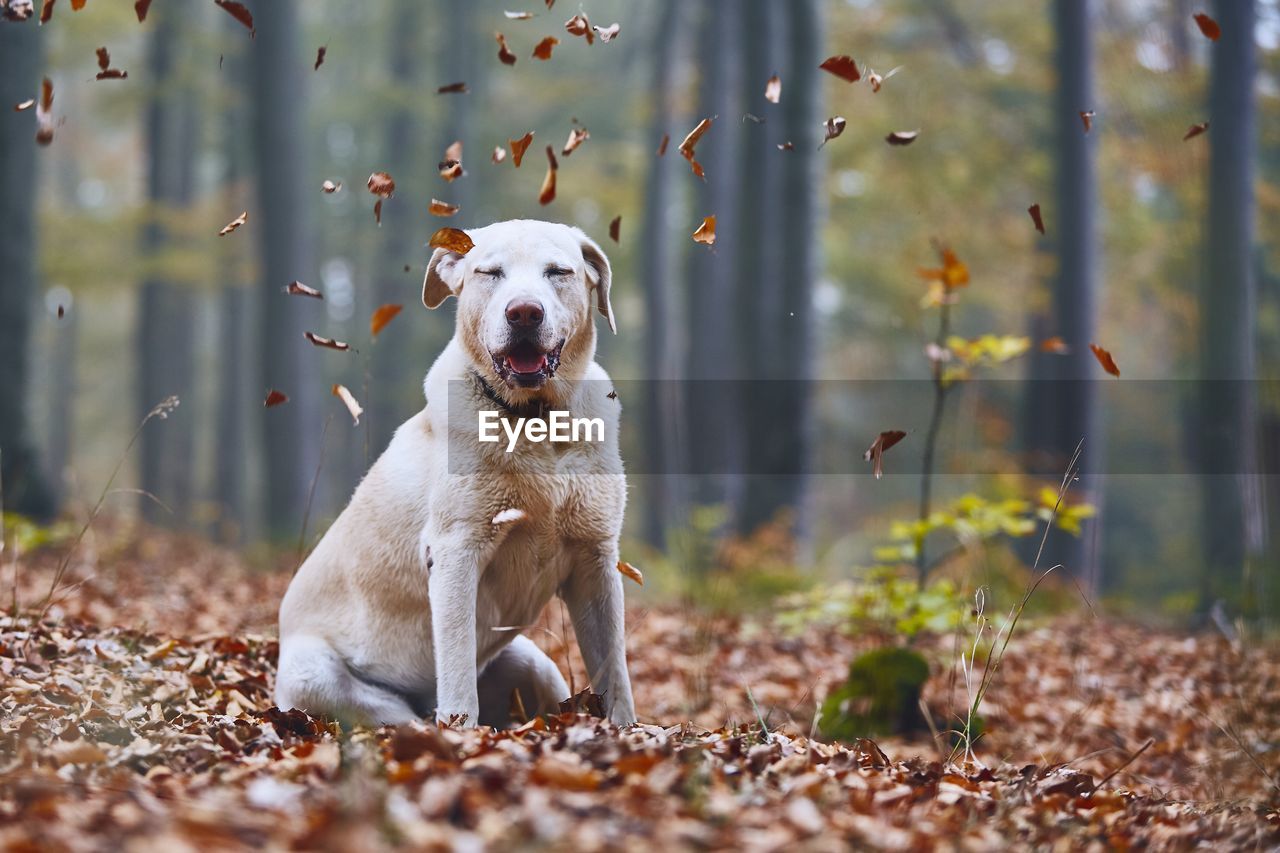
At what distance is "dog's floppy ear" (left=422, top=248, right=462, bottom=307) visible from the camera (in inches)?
151

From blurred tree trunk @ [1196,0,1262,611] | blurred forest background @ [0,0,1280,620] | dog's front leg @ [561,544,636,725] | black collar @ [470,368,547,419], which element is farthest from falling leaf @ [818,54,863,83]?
blurred tree trunk @ [1196,0,1262,611]

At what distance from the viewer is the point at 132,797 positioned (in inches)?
100

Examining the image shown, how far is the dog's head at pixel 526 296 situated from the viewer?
3.47m

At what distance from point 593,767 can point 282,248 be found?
1121 centimetres

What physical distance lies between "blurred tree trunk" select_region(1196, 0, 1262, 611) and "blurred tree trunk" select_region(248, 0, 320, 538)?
970cm

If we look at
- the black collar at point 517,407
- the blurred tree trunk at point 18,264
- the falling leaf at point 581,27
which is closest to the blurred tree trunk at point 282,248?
the blurred tree trunk at point 18,264

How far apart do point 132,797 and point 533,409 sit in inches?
67.7

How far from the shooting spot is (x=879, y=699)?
509cm

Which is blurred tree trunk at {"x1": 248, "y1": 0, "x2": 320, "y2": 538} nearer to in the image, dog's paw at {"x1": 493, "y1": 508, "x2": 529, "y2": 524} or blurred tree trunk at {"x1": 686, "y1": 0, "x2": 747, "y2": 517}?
blurred tree trunk at {"x1": 686, "y1": 0, "x2": 747, "y2": 517}

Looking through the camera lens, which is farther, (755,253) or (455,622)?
(755,253)

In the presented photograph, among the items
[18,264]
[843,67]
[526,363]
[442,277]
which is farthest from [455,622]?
[18,264]

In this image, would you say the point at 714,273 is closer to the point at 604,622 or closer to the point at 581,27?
the point at 581,27

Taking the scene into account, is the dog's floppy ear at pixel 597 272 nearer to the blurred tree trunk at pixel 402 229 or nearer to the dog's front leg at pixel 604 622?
the dog's front leg at pixel 604 622

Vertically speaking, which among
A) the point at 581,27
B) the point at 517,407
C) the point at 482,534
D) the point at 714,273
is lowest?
the point at 482,534
